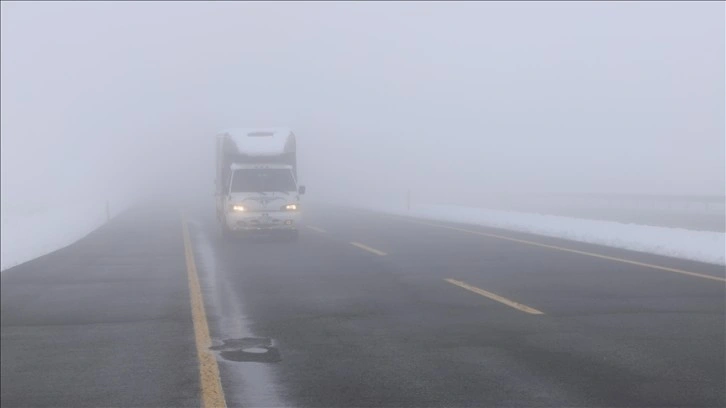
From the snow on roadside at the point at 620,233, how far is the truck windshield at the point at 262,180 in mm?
7954

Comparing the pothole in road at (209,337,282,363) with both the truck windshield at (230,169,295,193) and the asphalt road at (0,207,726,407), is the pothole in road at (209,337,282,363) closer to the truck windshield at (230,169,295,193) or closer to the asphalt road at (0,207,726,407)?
the asphalt road at (0,207,726,407)

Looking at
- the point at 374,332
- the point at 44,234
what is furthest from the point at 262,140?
the point at 374,332

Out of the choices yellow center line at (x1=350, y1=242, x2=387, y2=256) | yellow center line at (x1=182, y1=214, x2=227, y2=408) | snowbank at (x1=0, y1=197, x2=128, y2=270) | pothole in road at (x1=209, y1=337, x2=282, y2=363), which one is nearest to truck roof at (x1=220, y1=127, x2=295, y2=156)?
yellow center line at (x1=350, y1=242, x2=387, y2=256)

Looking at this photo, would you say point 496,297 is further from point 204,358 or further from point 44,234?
point 44,234

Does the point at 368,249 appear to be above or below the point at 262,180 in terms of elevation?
→ below

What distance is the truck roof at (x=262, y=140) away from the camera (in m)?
26.6

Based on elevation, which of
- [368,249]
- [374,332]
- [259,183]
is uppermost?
[259,183]

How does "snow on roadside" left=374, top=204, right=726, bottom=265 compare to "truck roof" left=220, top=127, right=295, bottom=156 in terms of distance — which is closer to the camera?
"snow on roadside" left=374, top=204, right=726, bottom=265

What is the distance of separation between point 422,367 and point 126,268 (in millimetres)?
11801

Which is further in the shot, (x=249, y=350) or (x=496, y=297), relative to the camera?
(x=496, y=297)

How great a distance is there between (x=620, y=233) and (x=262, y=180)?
10.1 m

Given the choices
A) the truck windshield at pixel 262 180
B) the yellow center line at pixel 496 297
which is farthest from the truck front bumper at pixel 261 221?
the yellow center line at pixel 496 297

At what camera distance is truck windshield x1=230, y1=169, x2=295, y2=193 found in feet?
83.8

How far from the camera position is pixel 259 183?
25.6 meters
